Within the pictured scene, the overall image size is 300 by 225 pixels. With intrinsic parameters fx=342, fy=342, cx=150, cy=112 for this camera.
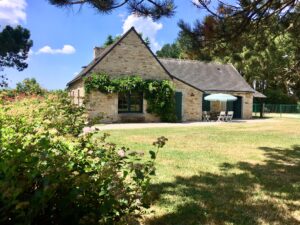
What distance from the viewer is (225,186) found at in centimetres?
627

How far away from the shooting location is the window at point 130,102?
2275 cm

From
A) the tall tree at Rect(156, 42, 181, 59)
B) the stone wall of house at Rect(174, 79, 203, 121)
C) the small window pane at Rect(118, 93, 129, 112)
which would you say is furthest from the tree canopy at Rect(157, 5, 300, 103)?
the tall tree at Rect(156, 42, 181, 59)

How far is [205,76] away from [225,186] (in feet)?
77.5

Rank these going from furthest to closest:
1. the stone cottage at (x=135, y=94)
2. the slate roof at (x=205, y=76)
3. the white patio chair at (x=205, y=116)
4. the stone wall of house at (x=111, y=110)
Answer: the slate roof at (x=205, y=76)
the white patio chair at (x=205, y=116)
the stone cottage at (x=135, y=94)
the stone wall of house at (x=111, y=110)

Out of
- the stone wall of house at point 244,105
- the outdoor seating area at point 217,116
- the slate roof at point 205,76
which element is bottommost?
the outdoor seating area at point 217,116

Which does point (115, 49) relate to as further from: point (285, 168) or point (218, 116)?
point (285, 168)

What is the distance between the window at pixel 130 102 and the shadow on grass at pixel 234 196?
15.1m

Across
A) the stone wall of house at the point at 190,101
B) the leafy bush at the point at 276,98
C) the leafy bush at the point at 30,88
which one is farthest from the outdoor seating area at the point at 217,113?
the leafy bush at the point at 276,98

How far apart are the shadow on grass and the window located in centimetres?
1513

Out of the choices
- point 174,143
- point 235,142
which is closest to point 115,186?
point 174,143

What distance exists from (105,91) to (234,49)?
47.1 feet

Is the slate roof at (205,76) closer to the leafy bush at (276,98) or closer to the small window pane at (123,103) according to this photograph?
the small window pane at (123,103)

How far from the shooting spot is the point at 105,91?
856 inches

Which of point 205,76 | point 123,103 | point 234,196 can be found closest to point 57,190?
point 234,196
